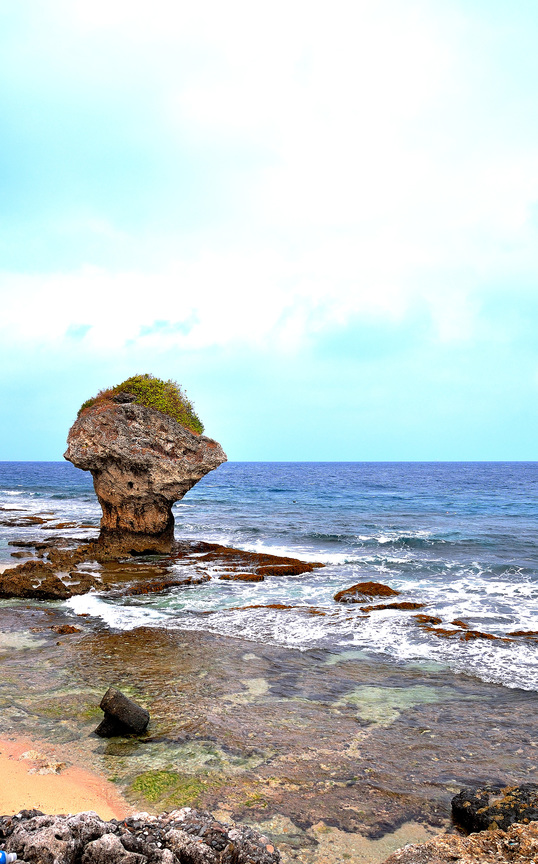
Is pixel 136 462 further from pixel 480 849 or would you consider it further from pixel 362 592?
pixel 480 849

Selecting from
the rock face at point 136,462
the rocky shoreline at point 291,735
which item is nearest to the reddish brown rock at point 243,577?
the rock face at point 136,462

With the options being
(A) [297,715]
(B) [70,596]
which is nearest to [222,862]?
(A) [297,715]

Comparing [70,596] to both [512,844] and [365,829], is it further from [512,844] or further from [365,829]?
[512,844]

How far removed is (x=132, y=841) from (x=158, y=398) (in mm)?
19754

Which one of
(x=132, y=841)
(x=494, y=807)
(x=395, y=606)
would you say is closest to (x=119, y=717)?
(x=132, y=841)

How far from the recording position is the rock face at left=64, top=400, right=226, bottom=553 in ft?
73.8

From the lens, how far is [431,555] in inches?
1033

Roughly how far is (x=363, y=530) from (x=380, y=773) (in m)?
27.9

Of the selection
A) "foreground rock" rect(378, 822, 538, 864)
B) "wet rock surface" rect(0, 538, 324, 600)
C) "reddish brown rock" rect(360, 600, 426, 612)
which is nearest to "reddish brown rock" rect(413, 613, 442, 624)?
"reddish brown rock" rect(360, 600, 426, 612)

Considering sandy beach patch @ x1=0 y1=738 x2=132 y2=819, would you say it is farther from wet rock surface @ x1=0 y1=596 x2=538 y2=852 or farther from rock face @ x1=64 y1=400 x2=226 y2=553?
rock face @ x1=64 y1=400 x2=226 y2=553

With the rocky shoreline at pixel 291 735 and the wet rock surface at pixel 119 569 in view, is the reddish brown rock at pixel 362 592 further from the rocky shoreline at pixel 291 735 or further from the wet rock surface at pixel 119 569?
the rocky shoreline at pixel 291 735

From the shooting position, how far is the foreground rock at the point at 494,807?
540cm

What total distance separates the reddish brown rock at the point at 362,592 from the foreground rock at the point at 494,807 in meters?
10.8

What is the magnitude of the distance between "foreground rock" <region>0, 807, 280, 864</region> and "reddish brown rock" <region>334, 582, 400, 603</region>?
12555 millimetres
